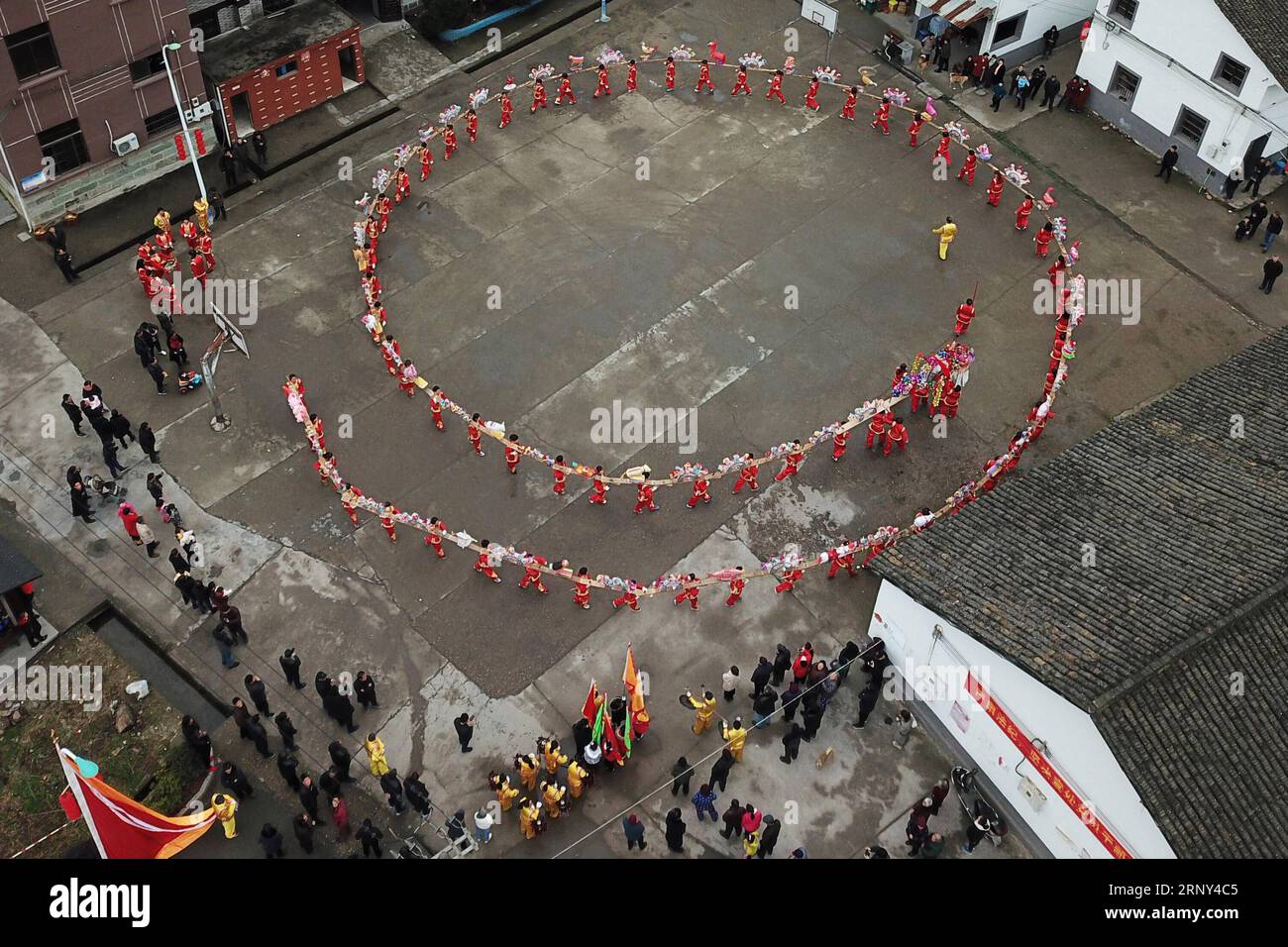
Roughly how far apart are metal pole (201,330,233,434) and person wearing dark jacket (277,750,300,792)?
393 inches

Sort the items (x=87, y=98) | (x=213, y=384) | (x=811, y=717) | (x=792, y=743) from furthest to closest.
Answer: (x=87, y=98) < (x=213, y=384) < (x=811, y=717) < (x=792, y=743)

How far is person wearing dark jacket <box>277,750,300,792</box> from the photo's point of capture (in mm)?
26797

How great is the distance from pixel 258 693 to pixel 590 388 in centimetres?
1194

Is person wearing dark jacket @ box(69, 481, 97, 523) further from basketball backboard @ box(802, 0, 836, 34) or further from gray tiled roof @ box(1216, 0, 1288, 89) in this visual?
gray tiled roof @ box(1216, 0, 1288, 89)

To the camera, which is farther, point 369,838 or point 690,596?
point 690,596

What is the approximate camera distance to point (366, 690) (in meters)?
28.2

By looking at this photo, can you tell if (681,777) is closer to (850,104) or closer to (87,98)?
(850,104)

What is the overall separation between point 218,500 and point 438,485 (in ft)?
17.4

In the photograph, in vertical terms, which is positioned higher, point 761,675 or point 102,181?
point 102,181

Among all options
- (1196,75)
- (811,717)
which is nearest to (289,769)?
(811,717)

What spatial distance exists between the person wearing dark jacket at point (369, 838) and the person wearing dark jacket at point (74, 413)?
13562 millimetres

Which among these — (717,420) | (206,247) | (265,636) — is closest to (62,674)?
(265,636)

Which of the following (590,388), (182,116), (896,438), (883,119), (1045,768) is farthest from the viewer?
(883,119)

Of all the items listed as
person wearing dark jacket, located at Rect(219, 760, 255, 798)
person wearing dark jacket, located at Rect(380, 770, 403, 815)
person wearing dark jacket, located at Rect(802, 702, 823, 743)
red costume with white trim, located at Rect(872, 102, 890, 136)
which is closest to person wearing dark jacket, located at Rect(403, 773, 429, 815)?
person wearing dark jacket, located at Rect(380, 770, 403, 815)
